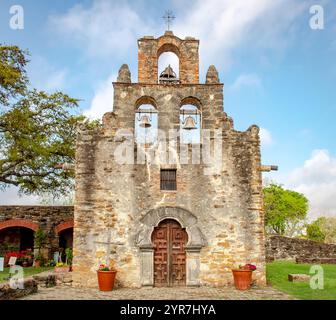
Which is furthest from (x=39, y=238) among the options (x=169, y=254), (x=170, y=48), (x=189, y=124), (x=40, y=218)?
(x=170, y=48)

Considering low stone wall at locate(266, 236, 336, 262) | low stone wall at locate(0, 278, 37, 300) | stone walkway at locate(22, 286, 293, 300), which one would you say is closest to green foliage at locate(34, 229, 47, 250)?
stone walkway at locate(22, 286, 293, 300)

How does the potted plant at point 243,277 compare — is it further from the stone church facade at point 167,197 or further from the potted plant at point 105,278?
the potted plant at point 105,278

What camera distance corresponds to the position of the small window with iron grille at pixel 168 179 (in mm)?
12570

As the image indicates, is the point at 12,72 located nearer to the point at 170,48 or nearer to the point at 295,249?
the point at 170,48

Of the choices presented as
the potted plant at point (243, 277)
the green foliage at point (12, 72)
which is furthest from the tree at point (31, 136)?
the potted plant at point (243, 277)

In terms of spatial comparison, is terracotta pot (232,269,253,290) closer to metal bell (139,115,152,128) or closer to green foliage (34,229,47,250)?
metal bell (139,115,152,128)

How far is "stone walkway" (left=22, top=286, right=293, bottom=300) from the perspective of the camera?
9.91 meters

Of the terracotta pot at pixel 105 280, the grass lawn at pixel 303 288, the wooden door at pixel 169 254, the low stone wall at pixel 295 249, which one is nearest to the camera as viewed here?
the grass lawn at pixel 303 288

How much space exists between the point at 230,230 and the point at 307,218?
39.1 meters

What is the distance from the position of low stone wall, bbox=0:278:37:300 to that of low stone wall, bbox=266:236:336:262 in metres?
17.9

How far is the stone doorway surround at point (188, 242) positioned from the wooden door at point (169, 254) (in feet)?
0.61

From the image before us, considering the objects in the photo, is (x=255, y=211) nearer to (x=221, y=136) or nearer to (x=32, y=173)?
(x=221, y=136)

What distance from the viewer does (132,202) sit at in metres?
12.3
